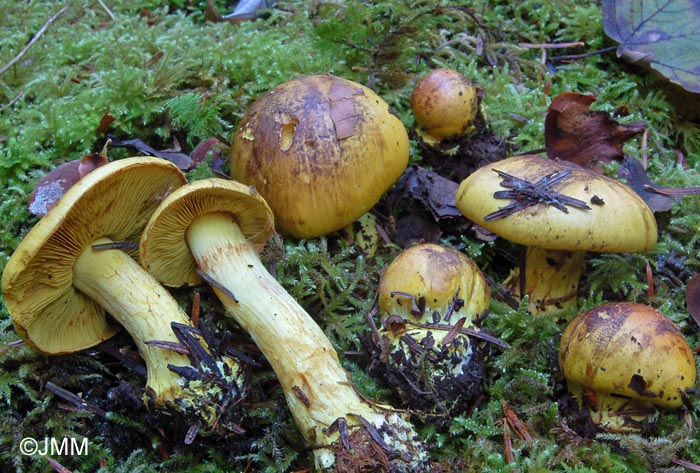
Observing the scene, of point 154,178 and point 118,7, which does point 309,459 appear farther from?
point 118,7

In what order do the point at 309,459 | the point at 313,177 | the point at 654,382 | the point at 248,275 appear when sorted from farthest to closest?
1. the point at 313,177
2. the point at 248,275
3. the point at 309,459
4. the point at 654,382

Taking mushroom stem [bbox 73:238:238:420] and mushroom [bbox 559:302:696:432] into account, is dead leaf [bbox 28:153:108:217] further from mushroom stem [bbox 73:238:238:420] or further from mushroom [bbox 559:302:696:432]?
mushroom [bbox 559:302:696:432]

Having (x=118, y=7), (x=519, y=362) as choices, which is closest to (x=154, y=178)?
(x=519, y=362)

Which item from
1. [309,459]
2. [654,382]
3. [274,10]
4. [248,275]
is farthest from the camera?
[274,10]

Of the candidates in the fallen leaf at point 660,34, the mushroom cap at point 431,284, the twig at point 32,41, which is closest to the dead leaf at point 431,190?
the mushroom cap at point 431,284

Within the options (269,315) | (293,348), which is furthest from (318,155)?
(293,348)

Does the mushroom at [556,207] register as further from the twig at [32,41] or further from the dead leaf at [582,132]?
the twig at [32,41]

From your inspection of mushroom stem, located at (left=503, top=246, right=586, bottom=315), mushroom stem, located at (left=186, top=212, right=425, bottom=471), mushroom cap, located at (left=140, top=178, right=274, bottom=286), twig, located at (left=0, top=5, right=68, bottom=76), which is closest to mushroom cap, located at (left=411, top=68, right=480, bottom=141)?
mushroom stem, located at (left=503, top=246, right=586, bottom=315)
